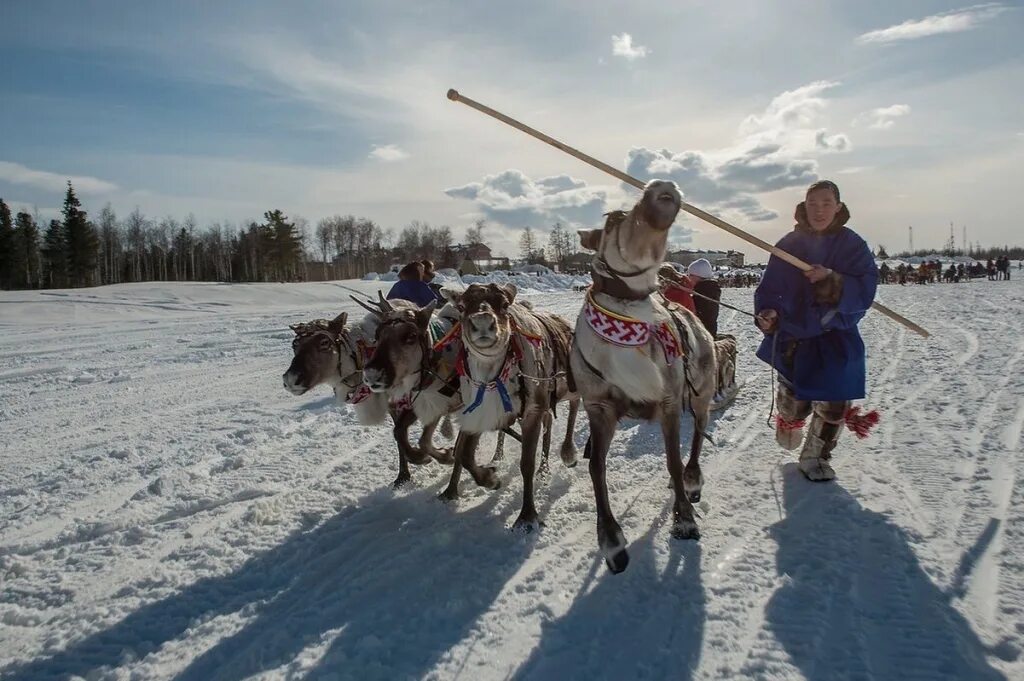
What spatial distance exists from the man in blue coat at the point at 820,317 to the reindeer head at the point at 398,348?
2805 mm

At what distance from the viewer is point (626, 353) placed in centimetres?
402

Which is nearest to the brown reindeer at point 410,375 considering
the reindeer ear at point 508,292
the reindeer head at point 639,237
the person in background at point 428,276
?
the reindeer ear at point 508,292

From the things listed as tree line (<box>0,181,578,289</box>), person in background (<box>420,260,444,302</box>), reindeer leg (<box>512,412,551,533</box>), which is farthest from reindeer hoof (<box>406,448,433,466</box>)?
tree line (<box>0,181,578,289</box>)

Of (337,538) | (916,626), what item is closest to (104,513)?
(337,538)

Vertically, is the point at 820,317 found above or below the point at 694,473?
above

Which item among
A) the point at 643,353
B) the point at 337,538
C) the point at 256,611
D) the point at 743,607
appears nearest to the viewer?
the point at 743,607

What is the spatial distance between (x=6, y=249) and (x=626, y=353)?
215 ft

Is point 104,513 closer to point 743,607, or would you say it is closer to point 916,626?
point 743,607

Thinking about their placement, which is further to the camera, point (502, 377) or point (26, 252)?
point (26, 252)

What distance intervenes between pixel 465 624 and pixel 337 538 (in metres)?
1.55

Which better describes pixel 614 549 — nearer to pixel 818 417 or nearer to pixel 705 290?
pixel 818 417

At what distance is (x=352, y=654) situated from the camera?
315 centimetres

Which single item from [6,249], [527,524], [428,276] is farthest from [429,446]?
[6,249]

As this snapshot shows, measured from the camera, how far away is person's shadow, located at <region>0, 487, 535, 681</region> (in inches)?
123
